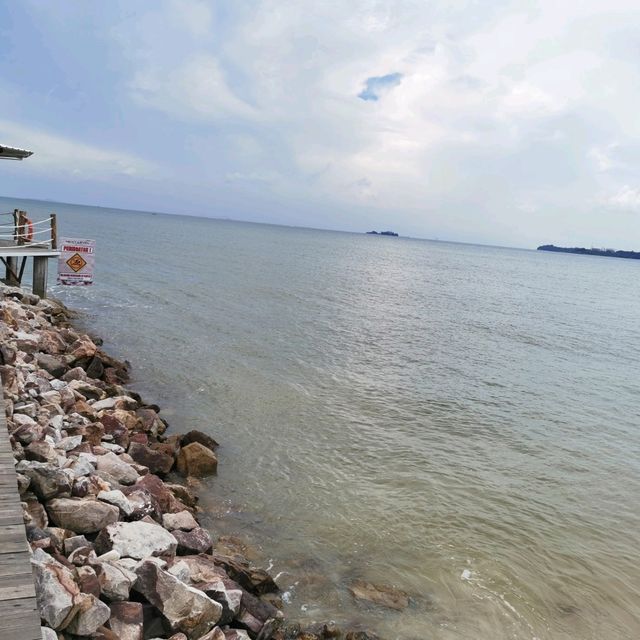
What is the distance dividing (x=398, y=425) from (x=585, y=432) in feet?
19.5

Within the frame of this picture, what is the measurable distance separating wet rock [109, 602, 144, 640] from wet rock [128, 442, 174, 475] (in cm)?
496

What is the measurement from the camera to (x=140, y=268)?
142ft

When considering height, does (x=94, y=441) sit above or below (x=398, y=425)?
above

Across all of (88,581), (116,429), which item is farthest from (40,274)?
(88,581)

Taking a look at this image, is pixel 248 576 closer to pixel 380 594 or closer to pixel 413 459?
pixel 380 594

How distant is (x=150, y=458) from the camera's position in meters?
9.75

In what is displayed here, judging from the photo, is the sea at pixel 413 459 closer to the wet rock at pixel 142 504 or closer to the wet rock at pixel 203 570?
the wet rock at pixel 203 570

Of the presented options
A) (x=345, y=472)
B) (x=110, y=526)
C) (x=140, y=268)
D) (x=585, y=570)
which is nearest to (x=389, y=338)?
(x=345, y=472)

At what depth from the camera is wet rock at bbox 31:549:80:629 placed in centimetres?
406

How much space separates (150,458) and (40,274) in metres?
15.5

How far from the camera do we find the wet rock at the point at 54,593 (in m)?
4.06

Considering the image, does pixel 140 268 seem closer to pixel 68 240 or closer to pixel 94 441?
pixel 68 240

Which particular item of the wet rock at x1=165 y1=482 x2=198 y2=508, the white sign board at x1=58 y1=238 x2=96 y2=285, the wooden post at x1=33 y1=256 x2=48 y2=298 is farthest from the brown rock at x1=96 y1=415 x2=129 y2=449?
the wooden post at x1=33 y1=256 x2=48 y2=298

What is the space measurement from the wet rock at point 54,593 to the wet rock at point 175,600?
0.94m
